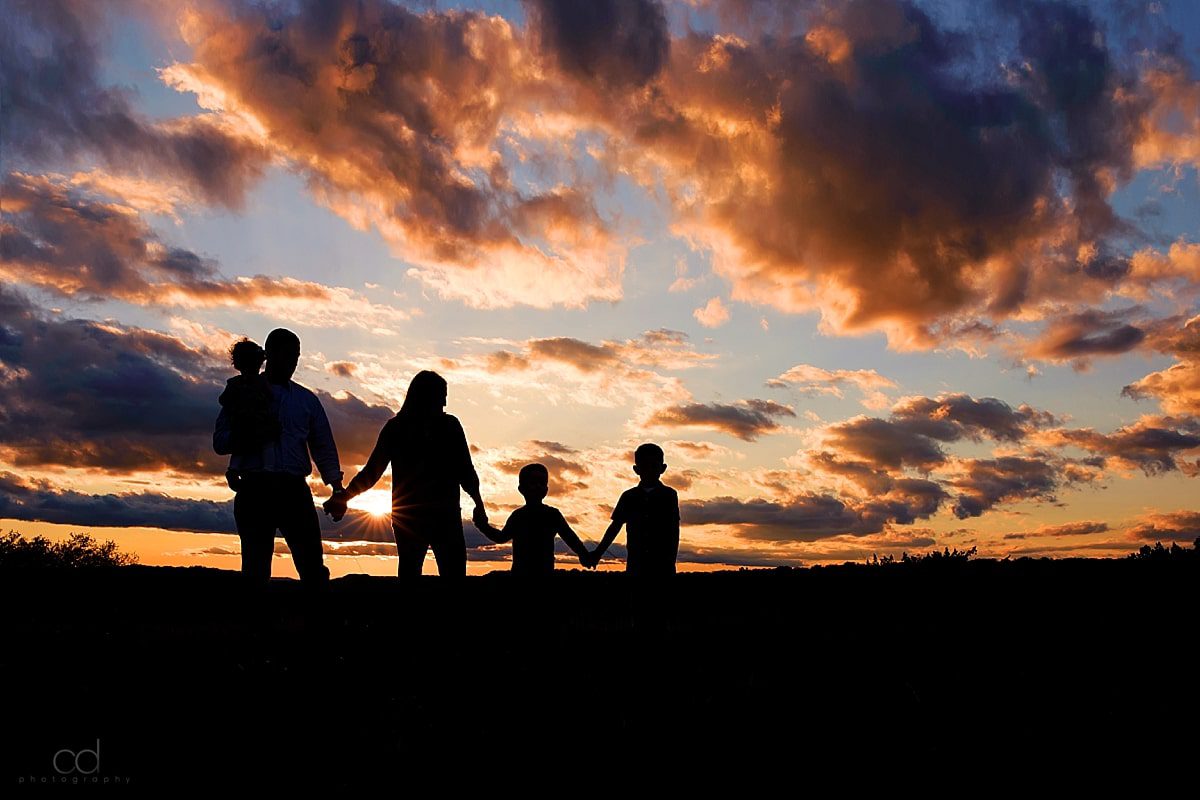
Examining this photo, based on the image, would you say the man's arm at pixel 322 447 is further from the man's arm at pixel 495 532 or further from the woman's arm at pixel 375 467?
the man's arm at pixel 495 532

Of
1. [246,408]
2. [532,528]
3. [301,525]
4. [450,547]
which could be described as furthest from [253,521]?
[532,528]

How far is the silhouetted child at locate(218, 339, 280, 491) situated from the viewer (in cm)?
825

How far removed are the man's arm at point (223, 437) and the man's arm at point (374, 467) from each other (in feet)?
3.90

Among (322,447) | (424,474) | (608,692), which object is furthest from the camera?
(322,447)

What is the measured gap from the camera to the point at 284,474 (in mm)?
8461

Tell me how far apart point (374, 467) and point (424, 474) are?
24.3 inches

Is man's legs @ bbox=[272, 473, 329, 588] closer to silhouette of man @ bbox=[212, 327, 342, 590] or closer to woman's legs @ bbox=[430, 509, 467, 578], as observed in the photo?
silhouette of man @ bbox=[212, 327, 342, 590]

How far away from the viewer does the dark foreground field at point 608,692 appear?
15.8ft

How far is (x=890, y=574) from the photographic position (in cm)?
1616

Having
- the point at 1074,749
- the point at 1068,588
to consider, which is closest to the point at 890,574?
the point at 1068,588

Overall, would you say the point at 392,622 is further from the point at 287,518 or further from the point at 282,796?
the point at 282,796

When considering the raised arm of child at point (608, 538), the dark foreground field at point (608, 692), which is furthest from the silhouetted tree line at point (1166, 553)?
the raised arm of child at point (608, 538)

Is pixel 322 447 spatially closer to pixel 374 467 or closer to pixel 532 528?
pixel 374 467

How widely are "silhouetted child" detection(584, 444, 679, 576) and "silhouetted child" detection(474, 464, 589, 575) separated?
70 centimetres
